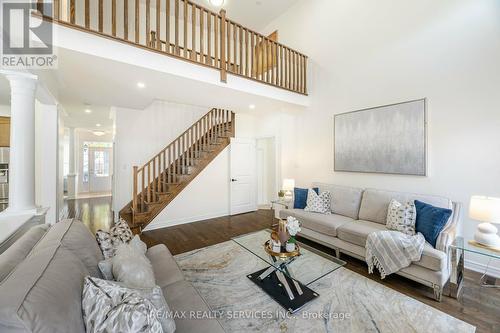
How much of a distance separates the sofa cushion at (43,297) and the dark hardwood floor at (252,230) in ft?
7.60

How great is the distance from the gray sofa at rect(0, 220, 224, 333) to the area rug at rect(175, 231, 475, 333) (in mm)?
628

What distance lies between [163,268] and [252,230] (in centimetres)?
258

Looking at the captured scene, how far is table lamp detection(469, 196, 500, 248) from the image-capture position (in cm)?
219

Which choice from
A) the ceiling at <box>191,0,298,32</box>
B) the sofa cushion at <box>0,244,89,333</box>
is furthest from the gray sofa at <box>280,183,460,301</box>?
the ceiling at <box>191,0,298,32</box>

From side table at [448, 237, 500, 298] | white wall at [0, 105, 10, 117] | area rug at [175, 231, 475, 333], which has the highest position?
white wall at [0, 105, 10, 117]

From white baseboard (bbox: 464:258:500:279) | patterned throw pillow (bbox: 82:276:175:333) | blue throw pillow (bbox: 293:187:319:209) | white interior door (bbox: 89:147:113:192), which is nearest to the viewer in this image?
patterned throw pillow (bbox: 82:276:175:333)

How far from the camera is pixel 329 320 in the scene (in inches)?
A: 76.2

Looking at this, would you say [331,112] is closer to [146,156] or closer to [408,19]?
[408,19]

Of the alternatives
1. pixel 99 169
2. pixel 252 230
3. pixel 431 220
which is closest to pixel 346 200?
pixel 431 220

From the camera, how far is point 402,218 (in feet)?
9.05

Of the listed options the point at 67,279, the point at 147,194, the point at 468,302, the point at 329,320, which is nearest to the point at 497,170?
the point at 468,302

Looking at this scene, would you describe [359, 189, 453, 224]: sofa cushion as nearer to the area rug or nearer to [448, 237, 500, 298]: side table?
[448, 237, 500, 298]: side table

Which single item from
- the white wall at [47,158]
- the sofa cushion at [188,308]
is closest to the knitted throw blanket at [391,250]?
the sofa cushion at [188,308]

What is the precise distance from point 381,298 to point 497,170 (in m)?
2.07
